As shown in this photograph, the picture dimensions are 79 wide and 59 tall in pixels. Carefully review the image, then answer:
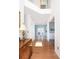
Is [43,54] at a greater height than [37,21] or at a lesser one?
lesser

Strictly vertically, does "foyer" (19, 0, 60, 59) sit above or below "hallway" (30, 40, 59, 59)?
above

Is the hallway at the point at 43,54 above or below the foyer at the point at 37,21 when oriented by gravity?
below

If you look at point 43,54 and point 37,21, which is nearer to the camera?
point 43,54

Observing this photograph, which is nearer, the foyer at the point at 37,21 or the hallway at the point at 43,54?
the foyer at the point at 37,21

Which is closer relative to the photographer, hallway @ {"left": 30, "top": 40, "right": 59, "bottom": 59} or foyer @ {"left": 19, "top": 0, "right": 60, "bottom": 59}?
foyer @ {"left": 19, "top": 0, "right": 60, "bottom": 59}
